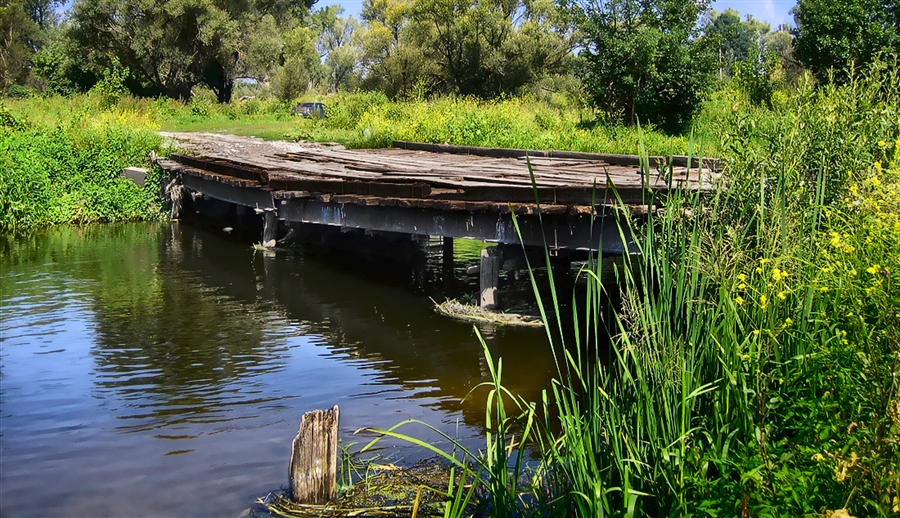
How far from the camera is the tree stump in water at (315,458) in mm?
5738

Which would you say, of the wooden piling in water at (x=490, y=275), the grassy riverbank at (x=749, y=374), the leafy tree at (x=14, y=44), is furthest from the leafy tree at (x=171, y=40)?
the grassy riverbank at (x=749, y=374)

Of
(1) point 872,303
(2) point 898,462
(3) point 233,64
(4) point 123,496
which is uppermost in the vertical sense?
(3) point 233,64

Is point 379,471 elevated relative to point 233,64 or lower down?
lower down

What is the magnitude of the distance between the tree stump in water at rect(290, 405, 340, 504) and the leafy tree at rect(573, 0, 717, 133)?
19578 mm

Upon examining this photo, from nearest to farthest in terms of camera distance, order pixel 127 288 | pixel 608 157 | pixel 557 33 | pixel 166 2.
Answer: pixel 127 288 → pixel 608 157 → pixel 166 2 → pixel 557 33

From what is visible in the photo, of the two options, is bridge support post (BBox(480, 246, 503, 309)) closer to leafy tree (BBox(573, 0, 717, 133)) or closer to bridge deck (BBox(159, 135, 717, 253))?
bridge deck (BBox(159, 135, 717, 253))

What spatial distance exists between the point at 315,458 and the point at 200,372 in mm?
3870

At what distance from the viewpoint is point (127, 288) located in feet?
44.1

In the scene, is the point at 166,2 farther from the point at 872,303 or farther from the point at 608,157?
the point at 872,303

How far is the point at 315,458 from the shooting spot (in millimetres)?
5832

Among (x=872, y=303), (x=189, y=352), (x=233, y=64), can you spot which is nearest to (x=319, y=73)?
(x=233, y=64)

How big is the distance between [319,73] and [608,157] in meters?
68.9

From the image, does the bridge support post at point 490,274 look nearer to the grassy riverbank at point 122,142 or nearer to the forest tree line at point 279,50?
the grassy riverbank at point 122,142

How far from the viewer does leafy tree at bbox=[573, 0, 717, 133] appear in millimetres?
24281
